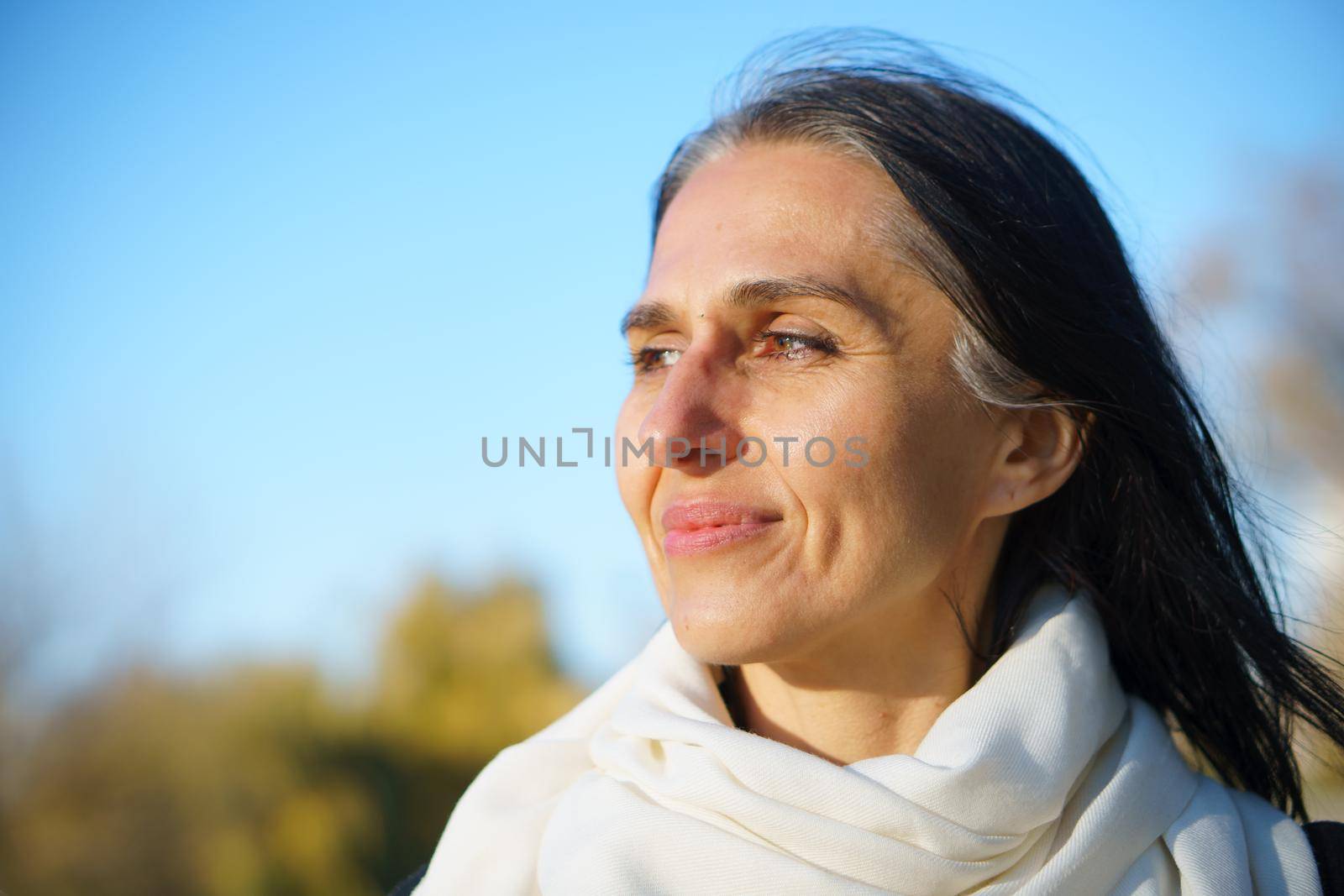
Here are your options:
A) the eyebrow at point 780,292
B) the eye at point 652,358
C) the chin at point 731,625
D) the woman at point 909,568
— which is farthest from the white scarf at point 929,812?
the eyebrow at point 780,292

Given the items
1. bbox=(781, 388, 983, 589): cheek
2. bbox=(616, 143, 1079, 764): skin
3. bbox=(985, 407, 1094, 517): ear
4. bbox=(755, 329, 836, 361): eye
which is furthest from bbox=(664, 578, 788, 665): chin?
bbox=(985, 407, 1094, 517): ear

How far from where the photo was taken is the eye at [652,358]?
7.72 feet

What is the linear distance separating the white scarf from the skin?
0.18 meters

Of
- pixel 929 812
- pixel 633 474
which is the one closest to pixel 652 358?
pixel 633 474

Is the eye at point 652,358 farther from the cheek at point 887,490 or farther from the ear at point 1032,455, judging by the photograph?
the ear at point 1032,455

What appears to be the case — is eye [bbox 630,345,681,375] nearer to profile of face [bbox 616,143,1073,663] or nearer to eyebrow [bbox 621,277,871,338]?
profile of face [bbox 616,143,1073,663]

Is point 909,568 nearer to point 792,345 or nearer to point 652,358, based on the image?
point 792,345

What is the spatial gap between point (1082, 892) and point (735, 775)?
26.5 inches

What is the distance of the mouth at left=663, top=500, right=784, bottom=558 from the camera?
6.49ft

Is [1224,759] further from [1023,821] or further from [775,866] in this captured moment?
[775,866]

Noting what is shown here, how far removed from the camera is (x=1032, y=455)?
2264 mm

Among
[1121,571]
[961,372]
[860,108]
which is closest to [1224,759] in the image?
[1121,571]

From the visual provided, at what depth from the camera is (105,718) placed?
7.96 meters

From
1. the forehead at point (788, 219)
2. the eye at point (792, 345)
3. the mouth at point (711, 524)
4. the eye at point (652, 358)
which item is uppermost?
the forehead at point (788, 219)
